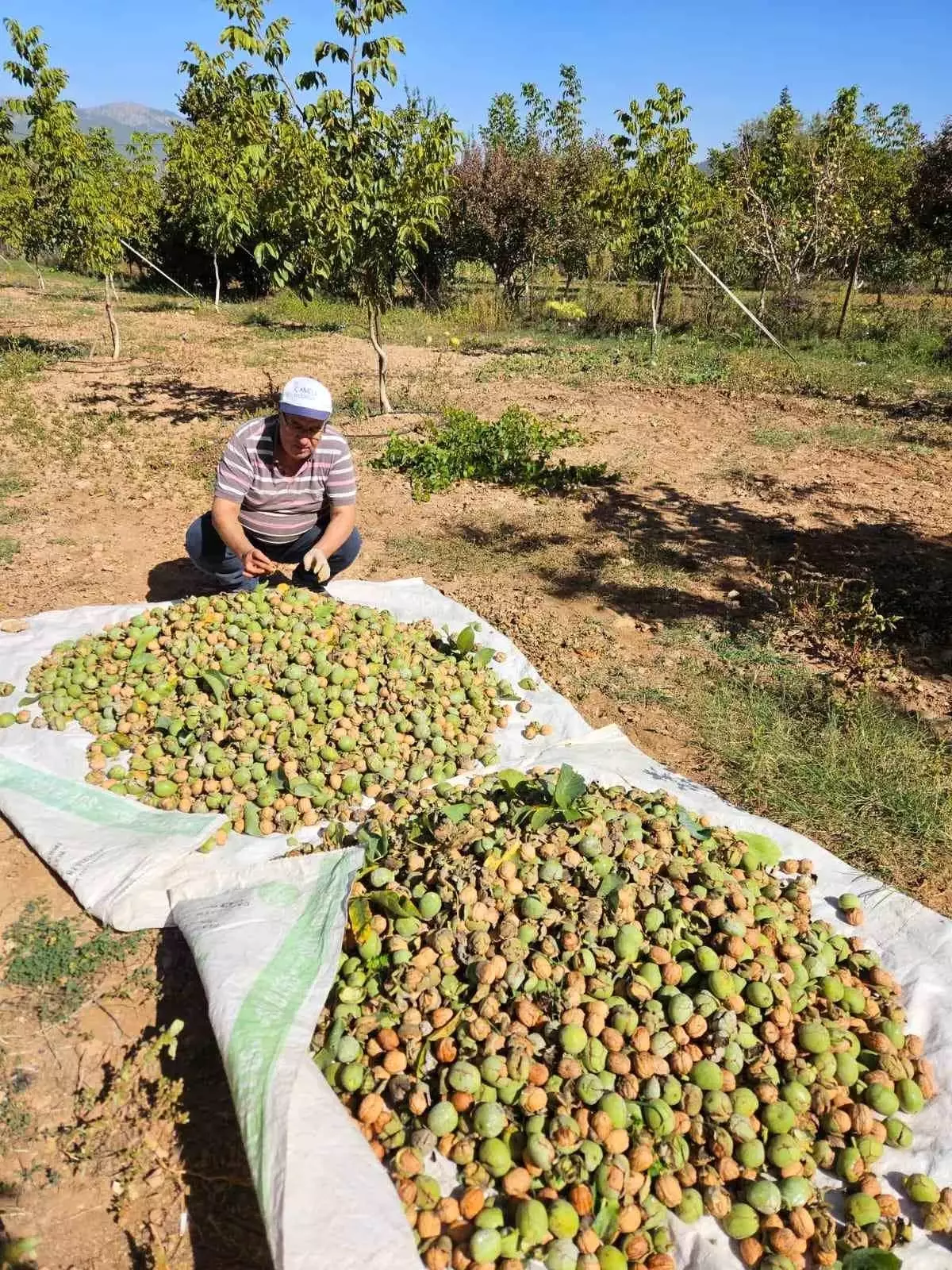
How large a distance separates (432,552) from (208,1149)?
4.53 meters

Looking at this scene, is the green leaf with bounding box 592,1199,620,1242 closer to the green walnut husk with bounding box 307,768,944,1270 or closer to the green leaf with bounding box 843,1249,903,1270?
the green walnut husk with bounding box 307,768,944,1270

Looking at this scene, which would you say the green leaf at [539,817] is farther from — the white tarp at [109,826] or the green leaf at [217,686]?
the green leaf at [217,686]

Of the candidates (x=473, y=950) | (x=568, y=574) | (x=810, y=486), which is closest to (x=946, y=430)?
(x=810, y=486)

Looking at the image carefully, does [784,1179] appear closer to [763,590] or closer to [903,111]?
[763,590]

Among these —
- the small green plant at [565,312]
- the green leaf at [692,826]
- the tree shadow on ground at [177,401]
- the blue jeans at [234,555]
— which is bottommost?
the green leaf at [692,826]

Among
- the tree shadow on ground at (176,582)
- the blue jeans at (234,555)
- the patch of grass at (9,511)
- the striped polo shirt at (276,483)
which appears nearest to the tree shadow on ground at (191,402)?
the patch of grass at (9,511)

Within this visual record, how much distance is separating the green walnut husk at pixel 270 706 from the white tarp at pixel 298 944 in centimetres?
16

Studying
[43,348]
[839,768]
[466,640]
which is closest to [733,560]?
[839,768]

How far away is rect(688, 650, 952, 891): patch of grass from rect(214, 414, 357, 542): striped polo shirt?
92.0 inches

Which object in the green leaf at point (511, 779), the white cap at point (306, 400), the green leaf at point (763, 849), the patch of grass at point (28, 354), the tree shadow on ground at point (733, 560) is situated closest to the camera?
the green leaf at point (763, 849)

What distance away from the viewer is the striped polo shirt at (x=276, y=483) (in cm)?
405

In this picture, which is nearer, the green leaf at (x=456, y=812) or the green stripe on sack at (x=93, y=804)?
the green leaf at (x=456, y=812)

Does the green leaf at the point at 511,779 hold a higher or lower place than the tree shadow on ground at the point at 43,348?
lower

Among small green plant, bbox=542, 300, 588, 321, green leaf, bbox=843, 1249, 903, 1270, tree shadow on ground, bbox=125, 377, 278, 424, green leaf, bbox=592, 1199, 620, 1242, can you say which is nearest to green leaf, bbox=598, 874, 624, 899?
green leaf, bbox=592, 1199, 620, 1242
